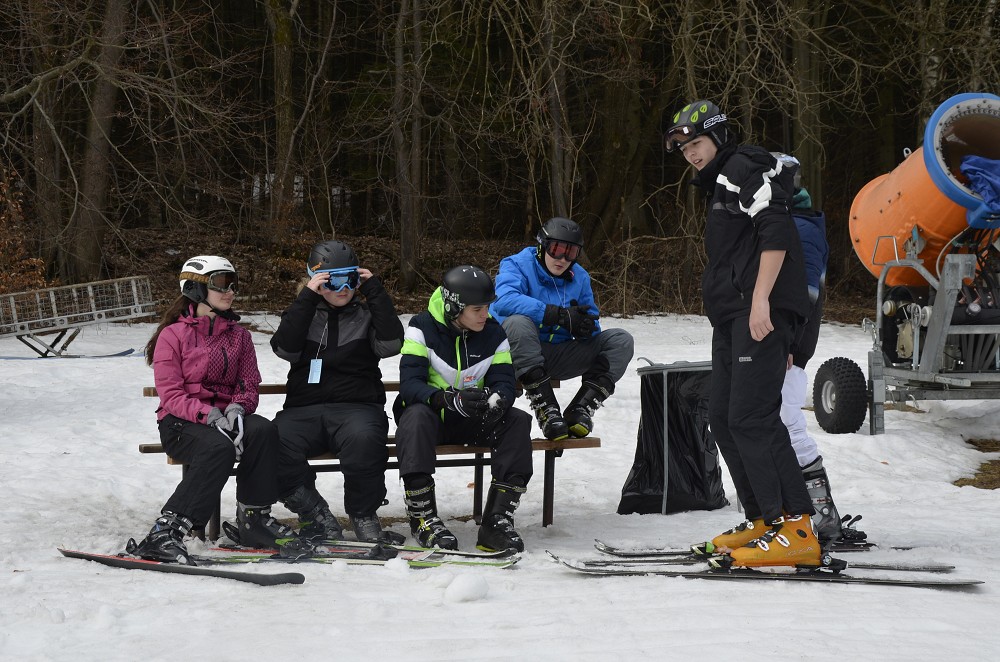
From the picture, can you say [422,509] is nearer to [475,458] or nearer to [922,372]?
[475,458]

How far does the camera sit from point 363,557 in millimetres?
4664

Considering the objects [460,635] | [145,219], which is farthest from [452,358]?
[145,219]

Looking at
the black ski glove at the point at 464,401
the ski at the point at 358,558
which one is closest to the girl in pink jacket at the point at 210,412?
the ski at the point at 358,558

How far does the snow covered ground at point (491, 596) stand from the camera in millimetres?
3268

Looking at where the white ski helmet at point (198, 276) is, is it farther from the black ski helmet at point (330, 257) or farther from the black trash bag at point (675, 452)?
the black trash bag at point (675, 452)

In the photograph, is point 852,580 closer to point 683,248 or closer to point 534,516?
point 534,516

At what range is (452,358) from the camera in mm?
5324

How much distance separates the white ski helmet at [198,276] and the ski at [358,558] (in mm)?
1266

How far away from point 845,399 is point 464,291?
4290 millimetres

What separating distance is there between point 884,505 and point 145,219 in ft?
67.6

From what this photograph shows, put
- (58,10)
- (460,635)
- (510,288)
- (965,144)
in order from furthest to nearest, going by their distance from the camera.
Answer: (58,10), (965,144), (510,288), (460,635)

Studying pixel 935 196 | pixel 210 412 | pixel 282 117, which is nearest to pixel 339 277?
pixel 210 412

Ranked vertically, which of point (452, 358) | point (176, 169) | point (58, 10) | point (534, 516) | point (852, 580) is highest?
point (58, 10)

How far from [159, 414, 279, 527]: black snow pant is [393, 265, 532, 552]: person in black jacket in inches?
25.1
